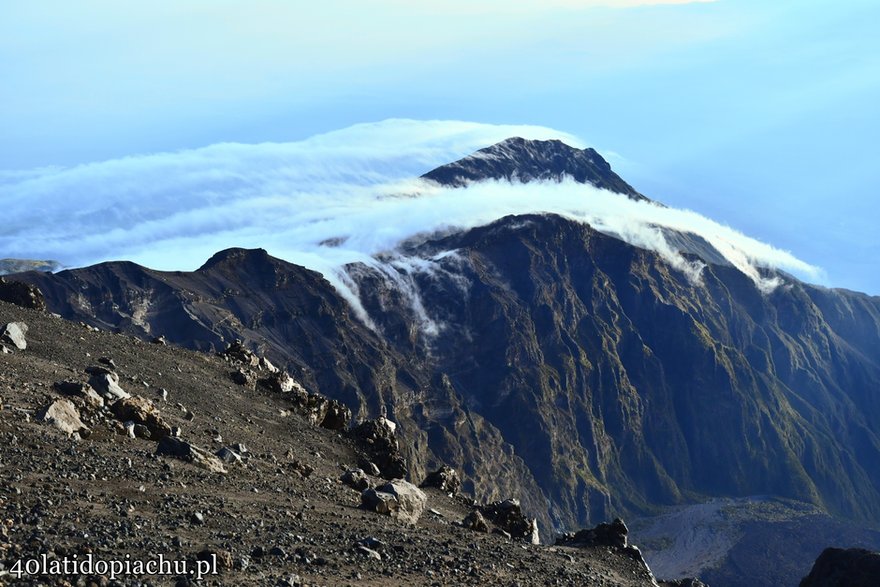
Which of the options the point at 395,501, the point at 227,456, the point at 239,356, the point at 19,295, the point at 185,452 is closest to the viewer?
the point at 185,452

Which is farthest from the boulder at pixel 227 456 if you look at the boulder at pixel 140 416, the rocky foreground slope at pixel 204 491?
the boulder at pixel 140 416

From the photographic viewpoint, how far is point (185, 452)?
180ft

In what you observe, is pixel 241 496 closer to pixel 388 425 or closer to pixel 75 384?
pixel 75 384

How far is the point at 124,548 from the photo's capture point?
38.0 meters

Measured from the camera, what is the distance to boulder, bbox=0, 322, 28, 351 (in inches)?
2687

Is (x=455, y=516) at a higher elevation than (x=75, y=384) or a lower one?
lower

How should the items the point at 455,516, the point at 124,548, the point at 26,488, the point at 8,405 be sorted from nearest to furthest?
the point at 124,548, the point at 26,488, the point at 8,405, the point at 455,516

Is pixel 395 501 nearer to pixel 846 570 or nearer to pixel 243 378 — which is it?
pixel 846 570

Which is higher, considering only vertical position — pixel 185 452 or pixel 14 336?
pixel 14 336

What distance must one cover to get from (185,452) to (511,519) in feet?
85.1

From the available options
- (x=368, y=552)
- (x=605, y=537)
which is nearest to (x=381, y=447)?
(x=605, y=537)

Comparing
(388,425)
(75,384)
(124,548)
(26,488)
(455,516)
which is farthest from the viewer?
(388,425)

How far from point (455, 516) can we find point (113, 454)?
81.7 ft

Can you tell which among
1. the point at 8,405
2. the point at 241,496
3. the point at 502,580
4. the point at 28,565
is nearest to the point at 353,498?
the point at 241,496
